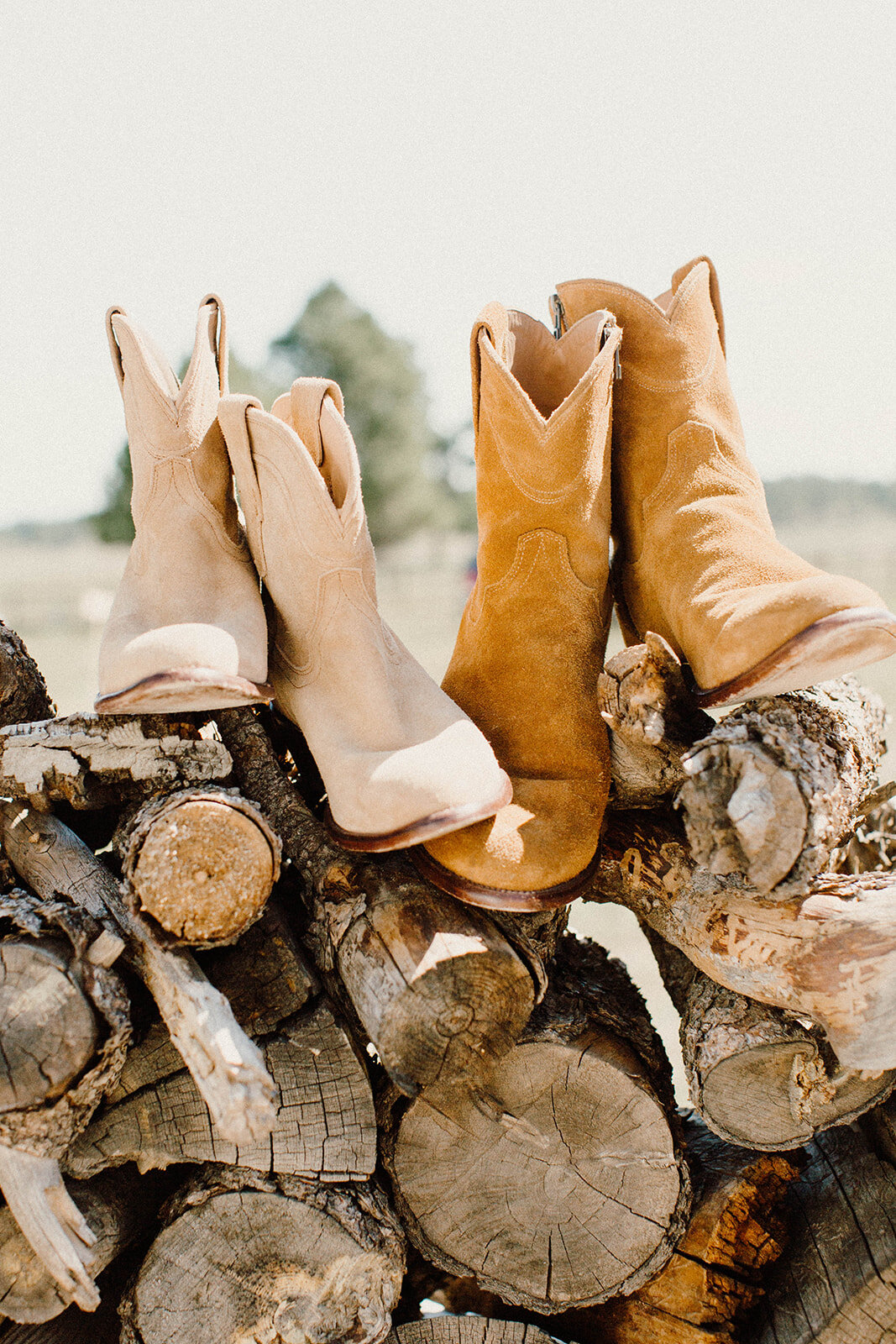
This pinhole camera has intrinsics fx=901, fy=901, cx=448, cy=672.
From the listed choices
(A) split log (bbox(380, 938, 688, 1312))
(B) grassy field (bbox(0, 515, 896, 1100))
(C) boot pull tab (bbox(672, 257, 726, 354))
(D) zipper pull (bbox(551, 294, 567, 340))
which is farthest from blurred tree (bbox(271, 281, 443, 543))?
(A) split log (bbox(380, 938, 688, 1312))

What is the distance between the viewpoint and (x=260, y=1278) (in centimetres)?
136

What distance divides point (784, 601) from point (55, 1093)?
1187 millimetres

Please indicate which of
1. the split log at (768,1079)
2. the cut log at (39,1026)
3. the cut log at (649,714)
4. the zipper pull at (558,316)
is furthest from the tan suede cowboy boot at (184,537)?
the split log at (768,1079)

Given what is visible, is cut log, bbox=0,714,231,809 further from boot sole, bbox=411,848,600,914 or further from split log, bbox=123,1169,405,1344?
split log, bbox=123,1169,405,1344

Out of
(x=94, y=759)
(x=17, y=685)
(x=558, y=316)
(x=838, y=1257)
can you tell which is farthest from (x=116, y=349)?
(x=838, y=1257)

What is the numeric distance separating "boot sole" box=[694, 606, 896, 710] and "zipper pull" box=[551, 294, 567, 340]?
0.87 metres

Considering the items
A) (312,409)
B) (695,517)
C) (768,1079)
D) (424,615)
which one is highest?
(312,409)

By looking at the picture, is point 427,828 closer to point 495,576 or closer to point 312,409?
point 495,576

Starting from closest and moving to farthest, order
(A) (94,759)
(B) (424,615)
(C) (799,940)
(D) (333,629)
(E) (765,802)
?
(E) (765,802) → (C) (799,940) → (A) (94,759) → (D) (333,629) → (B) (424,615)

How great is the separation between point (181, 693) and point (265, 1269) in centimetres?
88

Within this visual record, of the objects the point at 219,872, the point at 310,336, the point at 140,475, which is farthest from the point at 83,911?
the point at 310,336

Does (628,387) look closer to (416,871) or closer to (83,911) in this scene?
(416,871)

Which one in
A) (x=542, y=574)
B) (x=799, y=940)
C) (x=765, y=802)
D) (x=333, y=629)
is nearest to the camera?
(x=765, y=802)

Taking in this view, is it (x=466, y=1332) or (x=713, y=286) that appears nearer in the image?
(x=466, y=1332)
